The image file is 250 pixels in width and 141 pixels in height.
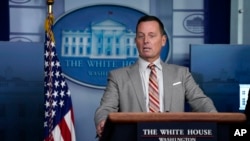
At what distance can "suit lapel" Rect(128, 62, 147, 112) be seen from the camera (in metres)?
2.61

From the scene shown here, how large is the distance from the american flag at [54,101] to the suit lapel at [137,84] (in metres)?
1.23

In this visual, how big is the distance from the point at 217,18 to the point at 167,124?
331 centimetres

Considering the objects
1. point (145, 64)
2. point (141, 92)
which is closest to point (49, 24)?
point (145, 64)

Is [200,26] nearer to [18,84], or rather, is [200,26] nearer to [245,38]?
[245,38]

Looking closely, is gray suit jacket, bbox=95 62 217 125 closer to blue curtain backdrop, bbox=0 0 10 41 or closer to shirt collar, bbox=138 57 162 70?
shirt collar, bbox=138 57 162 70

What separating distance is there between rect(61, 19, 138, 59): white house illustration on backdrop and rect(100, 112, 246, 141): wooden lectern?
3.10 metres

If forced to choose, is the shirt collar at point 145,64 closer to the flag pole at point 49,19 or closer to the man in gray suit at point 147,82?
the man in gray suit at point 147,82

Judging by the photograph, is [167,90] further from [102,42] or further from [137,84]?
[102,42]

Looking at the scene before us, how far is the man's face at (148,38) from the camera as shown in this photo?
105 inches

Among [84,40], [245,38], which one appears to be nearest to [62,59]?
[84,40]

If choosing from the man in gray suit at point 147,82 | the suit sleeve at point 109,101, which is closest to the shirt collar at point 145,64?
the man in gray suit at point 147,82

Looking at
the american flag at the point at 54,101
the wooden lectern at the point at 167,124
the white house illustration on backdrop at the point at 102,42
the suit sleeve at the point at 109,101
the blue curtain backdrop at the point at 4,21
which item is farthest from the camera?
the white house illustration on backdrop at the point at 102,42

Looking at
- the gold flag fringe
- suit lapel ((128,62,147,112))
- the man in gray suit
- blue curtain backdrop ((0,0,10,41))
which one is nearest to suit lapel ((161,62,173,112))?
the man in gray suit

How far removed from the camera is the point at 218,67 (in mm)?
4203
